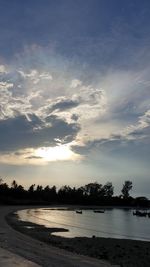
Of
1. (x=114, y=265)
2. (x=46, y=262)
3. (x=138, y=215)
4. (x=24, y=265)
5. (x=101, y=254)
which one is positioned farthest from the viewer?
(x=138, y=215)

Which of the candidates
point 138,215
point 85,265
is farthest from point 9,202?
point 85,265

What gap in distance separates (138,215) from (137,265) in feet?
454

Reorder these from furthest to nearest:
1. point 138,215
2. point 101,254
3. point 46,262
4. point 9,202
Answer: point 9,202 → point 138,215 → point 101,254 → point 46,262

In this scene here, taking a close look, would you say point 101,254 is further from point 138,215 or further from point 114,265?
point 138,215

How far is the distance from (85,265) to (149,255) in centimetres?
1258

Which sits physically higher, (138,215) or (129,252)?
(138,215)

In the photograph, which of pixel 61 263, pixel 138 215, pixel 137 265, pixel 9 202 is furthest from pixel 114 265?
pixel 9 202

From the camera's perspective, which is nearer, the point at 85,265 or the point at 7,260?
the point at 7,260

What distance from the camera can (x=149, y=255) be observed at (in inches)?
1442

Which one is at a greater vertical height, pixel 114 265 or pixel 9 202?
pixel 9 202

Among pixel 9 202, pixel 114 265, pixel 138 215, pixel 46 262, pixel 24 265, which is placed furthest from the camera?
pixel 9 202

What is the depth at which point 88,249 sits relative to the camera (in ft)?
125

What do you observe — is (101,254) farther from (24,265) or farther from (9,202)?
(9,202)

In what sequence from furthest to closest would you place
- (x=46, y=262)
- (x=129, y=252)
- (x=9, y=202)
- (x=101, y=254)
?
(x=9, y=202)
(x=129, y=252)
(x=101, y=254)
(x=46, y=262)
